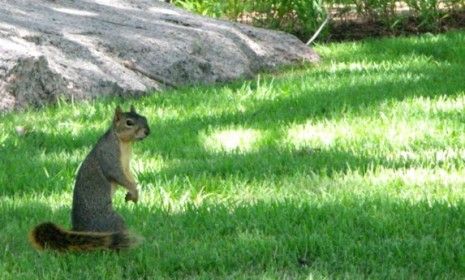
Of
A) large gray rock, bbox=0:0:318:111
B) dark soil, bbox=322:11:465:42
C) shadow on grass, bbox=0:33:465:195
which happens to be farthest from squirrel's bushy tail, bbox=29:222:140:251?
dark soil, bbox=322:11:465:42

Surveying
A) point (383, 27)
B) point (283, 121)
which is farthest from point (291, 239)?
point (383, 27)

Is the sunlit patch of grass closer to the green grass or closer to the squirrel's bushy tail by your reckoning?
the green grass

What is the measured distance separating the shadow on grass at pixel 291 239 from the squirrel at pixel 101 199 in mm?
76

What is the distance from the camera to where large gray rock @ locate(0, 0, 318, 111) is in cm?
786

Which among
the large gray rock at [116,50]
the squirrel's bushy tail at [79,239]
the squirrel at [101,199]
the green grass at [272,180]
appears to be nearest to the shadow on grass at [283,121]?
the green grass at [272,180]

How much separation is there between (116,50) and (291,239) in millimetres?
4778

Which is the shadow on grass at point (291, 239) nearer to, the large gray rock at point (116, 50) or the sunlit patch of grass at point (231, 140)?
the sunlit patch of grass at point (231, 140)

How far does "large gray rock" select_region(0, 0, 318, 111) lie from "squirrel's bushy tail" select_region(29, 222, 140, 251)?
3497 millimetres

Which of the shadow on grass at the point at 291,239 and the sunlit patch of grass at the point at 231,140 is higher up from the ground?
the shadow on grass at the point at 291,239

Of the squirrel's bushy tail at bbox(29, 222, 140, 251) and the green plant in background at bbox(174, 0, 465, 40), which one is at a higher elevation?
the green plant in background at bbox(174, 0, 465, 40)

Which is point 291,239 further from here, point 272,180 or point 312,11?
point 312,11

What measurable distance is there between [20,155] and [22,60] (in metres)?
1.59

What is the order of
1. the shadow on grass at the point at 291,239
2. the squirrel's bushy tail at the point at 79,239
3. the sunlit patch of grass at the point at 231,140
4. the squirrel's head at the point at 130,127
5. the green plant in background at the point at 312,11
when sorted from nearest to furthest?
the shadow on grass at the point at 291,239 < the squirrel's bushy tail at the point at 79,239 < the squirrel's head at the point at 130,127 < the sunlit patch of grass at the point at 231,140 < the green plant in background at the point at 312,11

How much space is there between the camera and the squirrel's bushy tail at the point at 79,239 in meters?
4.23
